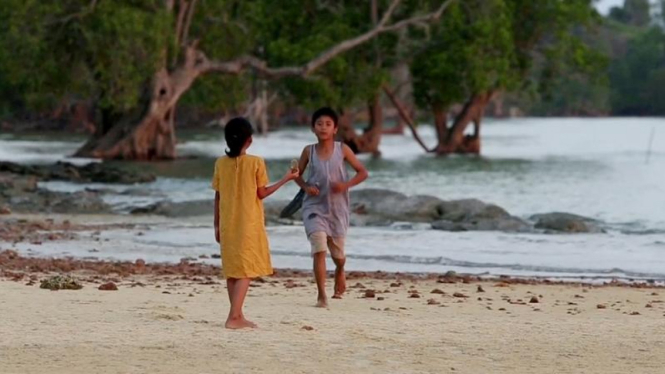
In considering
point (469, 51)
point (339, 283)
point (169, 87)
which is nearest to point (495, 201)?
point (169, 87)

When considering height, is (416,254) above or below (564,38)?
below

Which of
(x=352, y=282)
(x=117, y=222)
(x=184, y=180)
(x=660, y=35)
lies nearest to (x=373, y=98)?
(x=184, y=180)

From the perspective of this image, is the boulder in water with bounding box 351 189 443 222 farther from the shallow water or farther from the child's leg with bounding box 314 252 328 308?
the child's leg with bounding box 314 252 328 308

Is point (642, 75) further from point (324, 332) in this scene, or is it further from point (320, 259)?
point (324, 332)

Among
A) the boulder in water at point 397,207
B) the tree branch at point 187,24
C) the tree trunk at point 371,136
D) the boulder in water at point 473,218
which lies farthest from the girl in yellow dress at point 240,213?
the tree trunk at point 371,136

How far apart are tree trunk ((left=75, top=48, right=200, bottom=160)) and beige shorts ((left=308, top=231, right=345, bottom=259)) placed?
33.3 meters

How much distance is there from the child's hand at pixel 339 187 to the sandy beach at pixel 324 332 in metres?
0.93

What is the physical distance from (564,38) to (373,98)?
8.15 metres

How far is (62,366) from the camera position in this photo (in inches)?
332

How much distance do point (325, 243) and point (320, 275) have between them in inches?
10.7

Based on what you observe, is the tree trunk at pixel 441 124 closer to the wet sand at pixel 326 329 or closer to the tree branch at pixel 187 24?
the tree branch at pixel 187 24

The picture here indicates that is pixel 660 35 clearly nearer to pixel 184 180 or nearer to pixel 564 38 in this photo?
pixel 564 38

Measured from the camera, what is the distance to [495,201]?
33.5 metres

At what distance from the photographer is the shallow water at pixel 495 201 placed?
18359 millimetres
